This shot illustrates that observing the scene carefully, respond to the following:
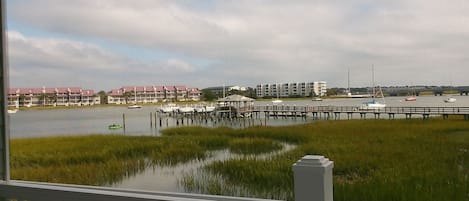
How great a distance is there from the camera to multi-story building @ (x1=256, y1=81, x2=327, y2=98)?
5153 inches

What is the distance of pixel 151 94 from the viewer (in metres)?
150

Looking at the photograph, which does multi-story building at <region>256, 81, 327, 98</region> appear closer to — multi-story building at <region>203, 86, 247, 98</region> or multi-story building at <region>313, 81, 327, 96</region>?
multi-story building at <region>313, 81, 327, 96</region>

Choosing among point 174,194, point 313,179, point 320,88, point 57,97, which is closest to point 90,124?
point 174,194

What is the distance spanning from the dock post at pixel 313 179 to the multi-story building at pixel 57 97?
417 feet

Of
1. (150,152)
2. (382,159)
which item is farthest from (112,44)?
(382,159)

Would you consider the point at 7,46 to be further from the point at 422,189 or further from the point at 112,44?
the point at 112,44

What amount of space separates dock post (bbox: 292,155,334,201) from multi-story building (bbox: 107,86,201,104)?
13945 cm

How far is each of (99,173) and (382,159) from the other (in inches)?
378

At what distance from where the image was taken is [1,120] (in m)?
2.49

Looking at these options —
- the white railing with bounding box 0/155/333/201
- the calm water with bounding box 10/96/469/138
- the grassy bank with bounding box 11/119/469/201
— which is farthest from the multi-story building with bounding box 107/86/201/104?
the white railing with bounding box 0/155/333/201

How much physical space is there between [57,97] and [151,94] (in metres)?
31.1

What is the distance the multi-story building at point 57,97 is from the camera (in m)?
121

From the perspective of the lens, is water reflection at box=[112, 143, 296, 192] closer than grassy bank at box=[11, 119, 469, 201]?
No

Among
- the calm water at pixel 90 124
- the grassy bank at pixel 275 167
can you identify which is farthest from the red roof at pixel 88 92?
the grassy bank at pixel 275 167
